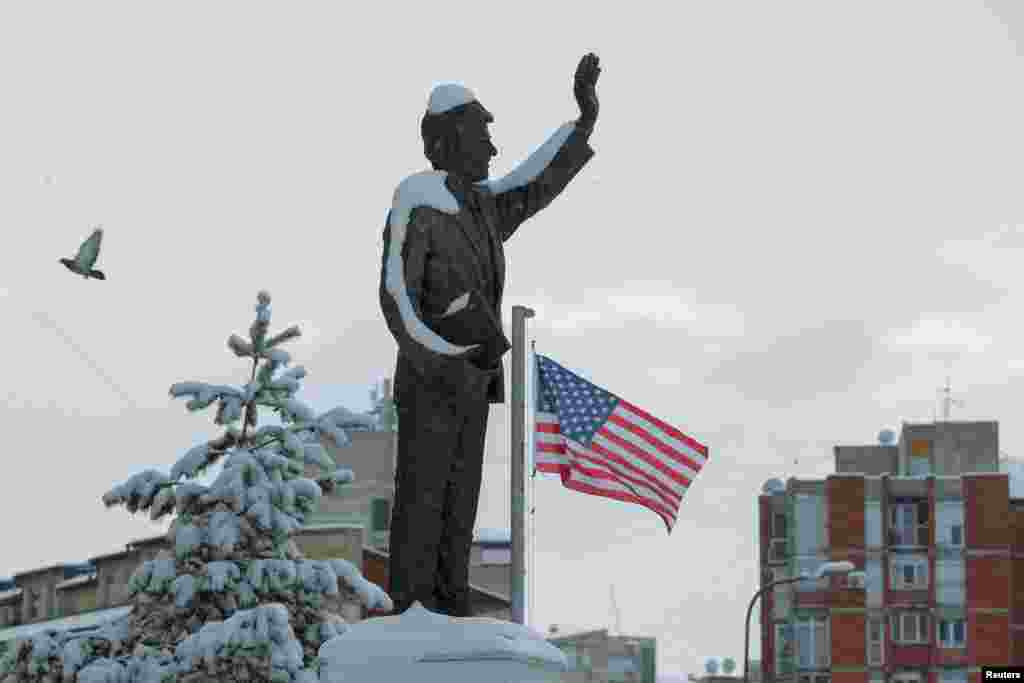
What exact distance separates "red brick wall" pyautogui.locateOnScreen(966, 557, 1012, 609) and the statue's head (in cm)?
7992

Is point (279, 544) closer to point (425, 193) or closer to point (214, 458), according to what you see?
point (214, 458)

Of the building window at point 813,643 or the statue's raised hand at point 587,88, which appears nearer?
the statue's raised hand at point 587,88

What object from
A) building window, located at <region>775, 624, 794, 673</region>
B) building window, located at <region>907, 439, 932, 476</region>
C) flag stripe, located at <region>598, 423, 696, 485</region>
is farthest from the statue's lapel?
building window, located at <region>907, 439, 932, 476</region>

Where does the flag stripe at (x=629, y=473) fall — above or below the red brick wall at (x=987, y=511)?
below

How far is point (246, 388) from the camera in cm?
2556

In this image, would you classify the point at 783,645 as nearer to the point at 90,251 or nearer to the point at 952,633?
the point at 952,633

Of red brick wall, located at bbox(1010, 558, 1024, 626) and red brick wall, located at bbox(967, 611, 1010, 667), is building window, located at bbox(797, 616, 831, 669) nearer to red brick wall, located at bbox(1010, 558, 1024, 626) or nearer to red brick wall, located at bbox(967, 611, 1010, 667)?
red brick wall, located at bbox(967, 611, 1010, 667)

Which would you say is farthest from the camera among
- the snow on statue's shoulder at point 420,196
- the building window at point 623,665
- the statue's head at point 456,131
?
the building window at point 623,665

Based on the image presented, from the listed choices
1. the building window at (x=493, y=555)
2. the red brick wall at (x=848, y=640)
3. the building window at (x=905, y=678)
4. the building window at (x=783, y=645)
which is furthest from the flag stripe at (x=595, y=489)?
the building window at (x=783, y=645)

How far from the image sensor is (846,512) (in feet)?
296

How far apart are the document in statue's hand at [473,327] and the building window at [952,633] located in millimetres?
80600

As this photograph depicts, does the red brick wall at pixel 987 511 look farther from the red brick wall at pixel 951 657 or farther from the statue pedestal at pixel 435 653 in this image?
the statue pedestal at pixel 435 653

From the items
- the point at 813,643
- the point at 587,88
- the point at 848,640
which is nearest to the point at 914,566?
the point at 848,640

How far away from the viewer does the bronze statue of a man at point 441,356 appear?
10188 millimetres
